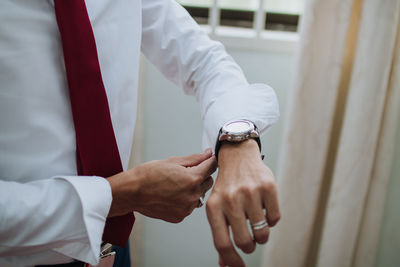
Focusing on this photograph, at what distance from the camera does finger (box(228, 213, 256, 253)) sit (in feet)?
1.55

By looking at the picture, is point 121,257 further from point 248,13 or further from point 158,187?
point 248,13

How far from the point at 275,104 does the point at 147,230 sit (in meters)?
1.33

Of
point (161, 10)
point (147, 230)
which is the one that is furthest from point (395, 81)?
point (147, 230)

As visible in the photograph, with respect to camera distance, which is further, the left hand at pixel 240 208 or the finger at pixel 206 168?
the finger at pixel 206 168

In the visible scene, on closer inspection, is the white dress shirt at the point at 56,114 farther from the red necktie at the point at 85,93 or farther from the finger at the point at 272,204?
the finger at the point at 272,204

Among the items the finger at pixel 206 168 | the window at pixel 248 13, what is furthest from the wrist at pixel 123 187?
the window at pixel 248 13

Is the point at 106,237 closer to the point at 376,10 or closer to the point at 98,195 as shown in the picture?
the point at 98,195

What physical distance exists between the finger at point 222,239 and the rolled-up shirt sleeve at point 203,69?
0.68ft

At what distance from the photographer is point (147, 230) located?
1.80 m

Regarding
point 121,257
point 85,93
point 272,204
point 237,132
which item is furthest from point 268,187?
point 121,257

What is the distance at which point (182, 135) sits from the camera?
1683 millimetres

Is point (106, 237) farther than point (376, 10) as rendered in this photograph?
No

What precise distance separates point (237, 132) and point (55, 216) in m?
0.33

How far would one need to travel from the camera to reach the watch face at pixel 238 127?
60 centimetres
